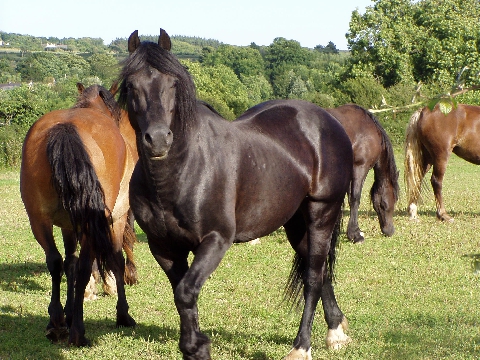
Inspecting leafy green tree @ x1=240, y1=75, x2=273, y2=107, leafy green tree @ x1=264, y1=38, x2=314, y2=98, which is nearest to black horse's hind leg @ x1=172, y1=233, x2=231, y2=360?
leafy green tree @ x1=240, y1=75, x2=273, y2=107

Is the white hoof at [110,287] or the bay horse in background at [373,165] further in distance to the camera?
the bay horse in background at [373,165]

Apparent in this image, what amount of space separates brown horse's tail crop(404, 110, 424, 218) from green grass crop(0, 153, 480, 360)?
138 cm

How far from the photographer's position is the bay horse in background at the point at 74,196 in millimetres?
5000

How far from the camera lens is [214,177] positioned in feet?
12.7

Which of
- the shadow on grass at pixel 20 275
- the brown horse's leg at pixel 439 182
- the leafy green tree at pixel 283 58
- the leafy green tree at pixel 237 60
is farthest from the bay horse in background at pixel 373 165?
the leafy green tree at pixel 283 58

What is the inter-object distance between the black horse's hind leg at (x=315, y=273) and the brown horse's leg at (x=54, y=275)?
1897mm

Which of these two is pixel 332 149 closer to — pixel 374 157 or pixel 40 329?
pixel 40 329

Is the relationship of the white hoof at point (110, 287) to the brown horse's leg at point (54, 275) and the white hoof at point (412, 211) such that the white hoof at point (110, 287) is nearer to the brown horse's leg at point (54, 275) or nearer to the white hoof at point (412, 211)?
the brown horse's leg at point (54, 275)

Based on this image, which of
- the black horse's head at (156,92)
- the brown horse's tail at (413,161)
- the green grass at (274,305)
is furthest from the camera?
the brown horse's tail at (413,161)

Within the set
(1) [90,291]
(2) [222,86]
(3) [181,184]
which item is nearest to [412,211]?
(1) [90,291]

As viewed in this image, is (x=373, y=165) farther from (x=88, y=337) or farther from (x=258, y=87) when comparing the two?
(x=258, y=87)

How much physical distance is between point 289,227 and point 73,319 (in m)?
1.85

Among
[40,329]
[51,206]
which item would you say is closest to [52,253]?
[51,206]

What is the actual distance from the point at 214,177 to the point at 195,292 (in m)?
0.70
